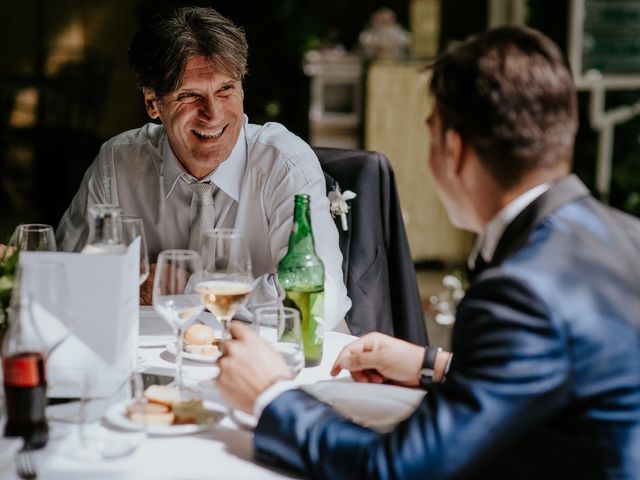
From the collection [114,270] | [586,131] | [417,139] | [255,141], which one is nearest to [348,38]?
[417,139]

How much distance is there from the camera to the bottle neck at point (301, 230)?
1.67 meters

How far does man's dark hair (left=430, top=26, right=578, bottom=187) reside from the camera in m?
1.11

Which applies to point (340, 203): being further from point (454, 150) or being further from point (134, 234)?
point (454, 150)

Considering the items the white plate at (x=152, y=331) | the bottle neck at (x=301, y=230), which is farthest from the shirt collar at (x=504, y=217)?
the white plate at (x=152, y=331)

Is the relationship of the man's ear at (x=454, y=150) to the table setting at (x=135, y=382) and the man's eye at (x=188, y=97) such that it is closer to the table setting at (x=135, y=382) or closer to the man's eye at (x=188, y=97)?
the table setting at (x=135, y=382)

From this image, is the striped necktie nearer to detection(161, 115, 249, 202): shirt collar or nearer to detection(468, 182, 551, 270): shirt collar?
detection(161, 115, 249, 202): shirt collar

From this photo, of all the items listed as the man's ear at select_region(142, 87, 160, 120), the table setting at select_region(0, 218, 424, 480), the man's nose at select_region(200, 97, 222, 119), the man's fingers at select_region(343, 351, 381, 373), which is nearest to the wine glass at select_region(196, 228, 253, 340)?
the table setting at select_region(0, 218, 424, 480)

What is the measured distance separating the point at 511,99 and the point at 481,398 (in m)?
0.38

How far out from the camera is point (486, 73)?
3.66 ft

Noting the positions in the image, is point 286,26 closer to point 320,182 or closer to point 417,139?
point 417,139

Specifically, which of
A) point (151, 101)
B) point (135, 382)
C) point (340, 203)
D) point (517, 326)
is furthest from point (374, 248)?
point (517, 326)

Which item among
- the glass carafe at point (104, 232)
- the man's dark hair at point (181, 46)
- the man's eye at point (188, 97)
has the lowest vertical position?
the glass carafe at point (104, 232)

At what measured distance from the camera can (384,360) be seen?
1.47m

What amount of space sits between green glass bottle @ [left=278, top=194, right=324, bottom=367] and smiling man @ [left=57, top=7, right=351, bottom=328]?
314mm
